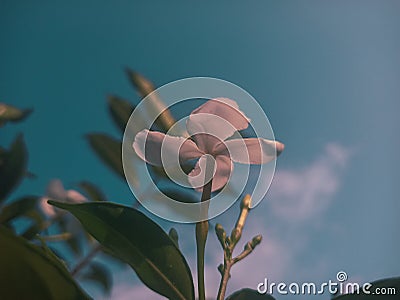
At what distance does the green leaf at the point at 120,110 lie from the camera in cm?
67

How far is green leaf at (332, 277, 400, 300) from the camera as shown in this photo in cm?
38

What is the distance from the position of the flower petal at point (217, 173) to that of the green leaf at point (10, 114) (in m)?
0.29

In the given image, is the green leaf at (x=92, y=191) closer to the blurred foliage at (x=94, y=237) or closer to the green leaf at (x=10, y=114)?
the blurred foliage at (x=94, y=237)

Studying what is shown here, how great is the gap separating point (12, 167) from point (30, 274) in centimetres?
32

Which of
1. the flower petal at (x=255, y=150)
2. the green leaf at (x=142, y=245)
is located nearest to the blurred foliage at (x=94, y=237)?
the green leaf at (x=142, y=245)

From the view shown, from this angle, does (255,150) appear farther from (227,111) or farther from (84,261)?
(84,261)

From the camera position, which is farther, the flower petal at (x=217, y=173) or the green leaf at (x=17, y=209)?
the green leaf at (x=17, y=209)

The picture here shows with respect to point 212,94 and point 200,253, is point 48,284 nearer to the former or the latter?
point 200,253

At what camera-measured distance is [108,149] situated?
0.69 m

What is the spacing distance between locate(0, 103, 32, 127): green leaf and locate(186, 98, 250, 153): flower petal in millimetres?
284

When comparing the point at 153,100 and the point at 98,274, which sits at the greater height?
the point at 153,100

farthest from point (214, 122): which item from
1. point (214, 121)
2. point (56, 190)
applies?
point (56, 190)

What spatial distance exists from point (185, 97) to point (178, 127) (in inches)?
1.9

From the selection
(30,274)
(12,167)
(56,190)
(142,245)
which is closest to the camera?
(30,274)
